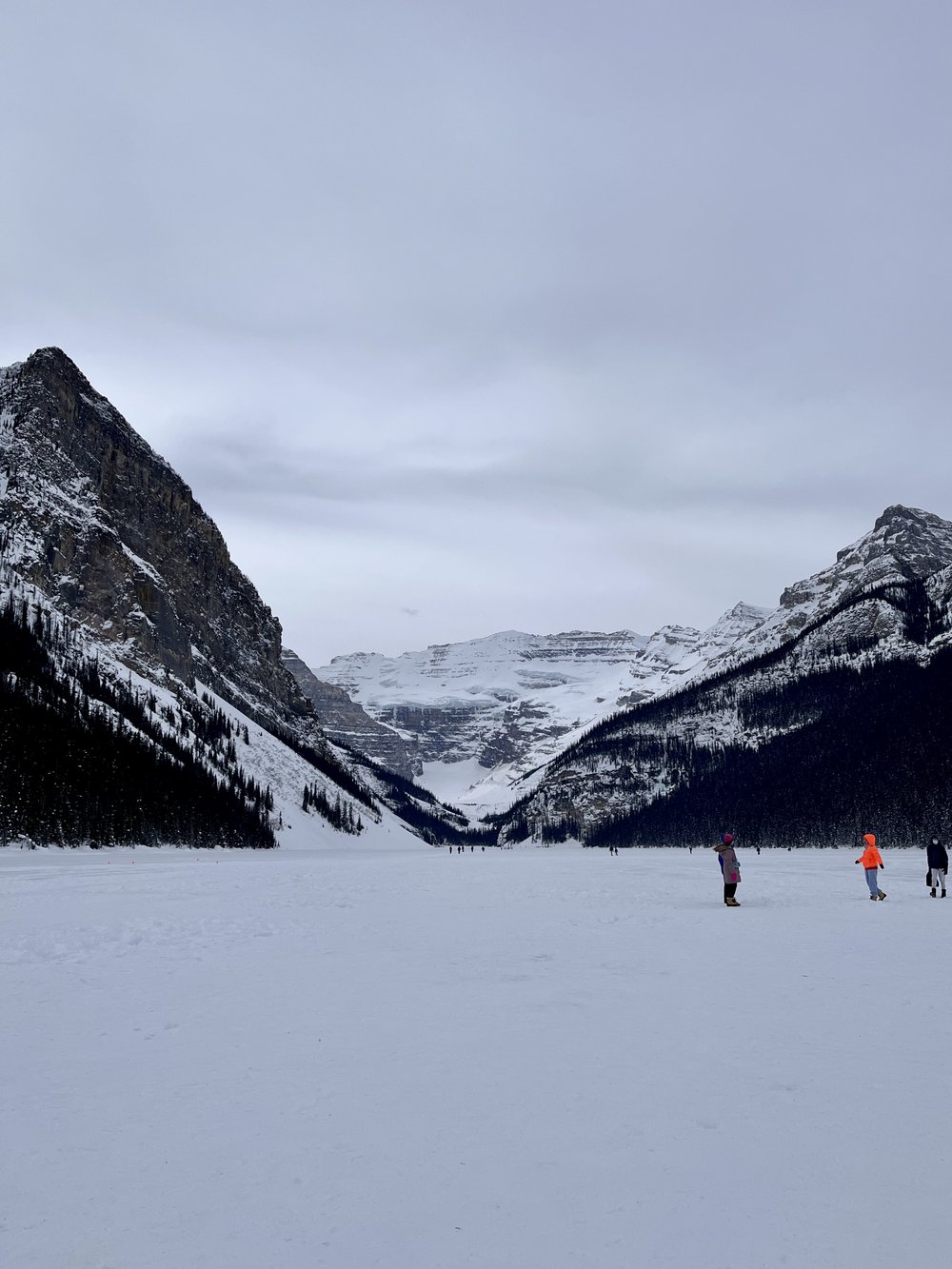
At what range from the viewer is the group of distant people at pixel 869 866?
2550cm

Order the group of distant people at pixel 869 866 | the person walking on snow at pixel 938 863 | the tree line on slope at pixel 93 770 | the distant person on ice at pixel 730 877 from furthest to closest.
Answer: the tree line on slope at pixel 93 770 → the person walking on snow at pixel 938 863 → the group of distant people at pixel 869 866 → the distant person on ice at pixel 730 877

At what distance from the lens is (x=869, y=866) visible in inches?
1101

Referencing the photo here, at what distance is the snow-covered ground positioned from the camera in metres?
5.36

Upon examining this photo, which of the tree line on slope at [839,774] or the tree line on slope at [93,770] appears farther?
the tree line on slope at [839,774]

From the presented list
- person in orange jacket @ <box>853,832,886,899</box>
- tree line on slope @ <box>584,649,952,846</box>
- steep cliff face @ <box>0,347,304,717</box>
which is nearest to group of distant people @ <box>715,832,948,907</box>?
person in orange jacket @ <box>853,832,886,899</box>

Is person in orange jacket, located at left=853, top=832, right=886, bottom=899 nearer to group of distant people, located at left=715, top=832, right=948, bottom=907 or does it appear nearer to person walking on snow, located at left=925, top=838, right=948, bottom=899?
group of distant people, located at left=715, top=832, right=948, bottom=907

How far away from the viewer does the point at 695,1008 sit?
1097 cm

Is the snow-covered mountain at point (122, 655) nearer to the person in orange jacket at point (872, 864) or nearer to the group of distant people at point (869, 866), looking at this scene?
the group of distant people at point (869, 866)

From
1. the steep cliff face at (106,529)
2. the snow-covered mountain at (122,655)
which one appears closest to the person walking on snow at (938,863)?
the snow-covered mountain at (122,655)

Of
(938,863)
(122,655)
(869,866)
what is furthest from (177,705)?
(938,863)

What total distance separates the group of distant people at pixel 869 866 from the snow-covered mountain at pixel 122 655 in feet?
157

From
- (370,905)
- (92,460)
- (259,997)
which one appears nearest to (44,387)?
(92,460)

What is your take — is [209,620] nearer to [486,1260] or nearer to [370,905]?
[370,905]

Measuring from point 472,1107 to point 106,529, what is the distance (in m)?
136
